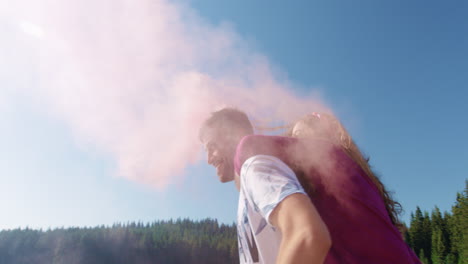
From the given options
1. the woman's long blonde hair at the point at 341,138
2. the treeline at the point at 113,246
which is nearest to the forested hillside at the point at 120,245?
the treeline at the point at 113,246

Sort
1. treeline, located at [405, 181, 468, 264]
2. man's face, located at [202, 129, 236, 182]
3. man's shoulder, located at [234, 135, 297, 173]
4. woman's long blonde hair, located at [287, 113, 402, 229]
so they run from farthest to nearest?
treeline, located at [405, 181, 468, 264] → man's face, located at [202, 129, 236, 182] → woman's long blonde hair, located at [287, 113, 402, 229] → man's shoulder, located at [234, 135, 297, 173]

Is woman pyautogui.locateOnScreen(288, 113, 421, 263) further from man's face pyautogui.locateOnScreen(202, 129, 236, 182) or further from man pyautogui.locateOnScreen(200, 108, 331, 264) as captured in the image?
man's face pyautogui.locateOnScreen(202, 129, 236, 182)

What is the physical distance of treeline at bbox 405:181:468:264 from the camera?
61.3 m

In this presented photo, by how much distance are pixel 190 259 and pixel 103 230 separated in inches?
1497

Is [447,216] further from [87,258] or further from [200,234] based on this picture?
[87,258]

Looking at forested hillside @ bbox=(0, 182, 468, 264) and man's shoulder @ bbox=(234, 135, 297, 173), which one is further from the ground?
forested hillside @ bbox=(0, 182, 468, 264)

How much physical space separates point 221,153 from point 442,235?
90.2 meters

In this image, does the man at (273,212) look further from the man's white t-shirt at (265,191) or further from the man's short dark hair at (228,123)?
the man's short dark hair at (228,123)

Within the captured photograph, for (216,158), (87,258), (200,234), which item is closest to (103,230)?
(87,258)

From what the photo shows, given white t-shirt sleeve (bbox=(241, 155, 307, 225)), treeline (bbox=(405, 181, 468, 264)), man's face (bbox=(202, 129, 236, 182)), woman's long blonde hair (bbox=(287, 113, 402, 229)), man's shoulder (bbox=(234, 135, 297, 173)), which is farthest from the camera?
treeline (bbox=(405, 181, 468, 264))

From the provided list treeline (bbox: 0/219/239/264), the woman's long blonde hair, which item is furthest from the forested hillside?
the woman's long blonde hair

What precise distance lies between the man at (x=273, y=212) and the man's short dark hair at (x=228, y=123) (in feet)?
1.60

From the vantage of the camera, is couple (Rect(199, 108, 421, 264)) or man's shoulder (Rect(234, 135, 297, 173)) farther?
man's shoulder (Rect(234, 135, 297, 173))

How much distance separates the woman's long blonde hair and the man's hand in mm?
594
